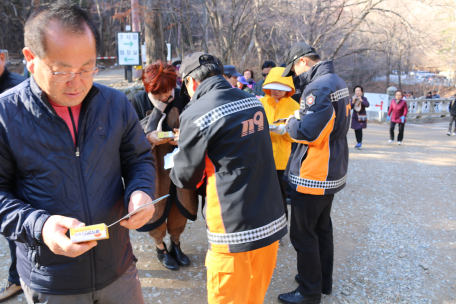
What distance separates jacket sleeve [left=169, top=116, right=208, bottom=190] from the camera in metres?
1.88

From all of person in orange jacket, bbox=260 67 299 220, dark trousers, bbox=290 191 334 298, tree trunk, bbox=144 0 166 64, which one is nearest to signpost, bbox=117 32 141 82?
tree trunk, bbox=144 0 166 64

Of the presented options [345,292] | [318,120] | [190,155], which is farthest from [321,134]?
[345,292]

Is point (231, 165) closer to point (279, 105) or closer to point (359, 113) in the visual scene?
point (279, 105)

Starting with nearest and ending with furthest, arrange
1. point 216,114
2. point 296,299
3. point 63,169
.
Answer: point 63,169 → point 216,114 → point 296,299

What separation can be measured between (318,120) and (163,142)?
1358 mm

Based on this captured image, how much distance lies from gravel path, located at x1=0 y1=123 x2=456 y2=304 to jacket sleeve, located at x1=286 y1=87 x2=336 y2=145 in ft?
5.21

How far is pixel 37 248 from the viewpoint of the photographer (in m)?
1.42

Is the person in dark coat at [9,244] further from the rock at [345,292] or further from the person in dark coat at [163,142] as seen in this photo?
the rock at [345,292]

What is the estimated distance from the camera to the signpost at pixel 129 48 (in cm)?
1025

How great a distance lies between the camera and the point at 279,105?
3.72m

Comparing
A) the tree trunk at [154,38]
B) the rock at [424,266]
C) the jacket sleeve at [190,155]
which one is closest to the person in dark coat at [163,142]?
the jacket sleeve at [190,155]

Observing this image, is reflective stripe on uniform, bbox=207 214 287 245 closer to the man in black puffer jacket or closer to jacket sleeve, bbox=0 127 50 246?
the man in black puffer jacket

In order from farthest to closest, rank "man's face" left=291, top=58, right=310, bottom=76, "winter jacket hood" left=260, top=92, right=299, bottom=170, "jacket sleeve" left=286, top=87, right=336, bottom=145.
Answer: "winter jacket hood" left=260, top=92, right=299, bottom=170, "man's face" left=291, top=58, right=310, bottom=76, "jacket sleeve" left=286, top=87, right=336, bottom=145

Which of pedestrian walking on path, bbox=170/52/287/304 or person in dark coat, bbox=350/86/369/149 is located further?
person in dark coat, bbox=350/86/369/149
